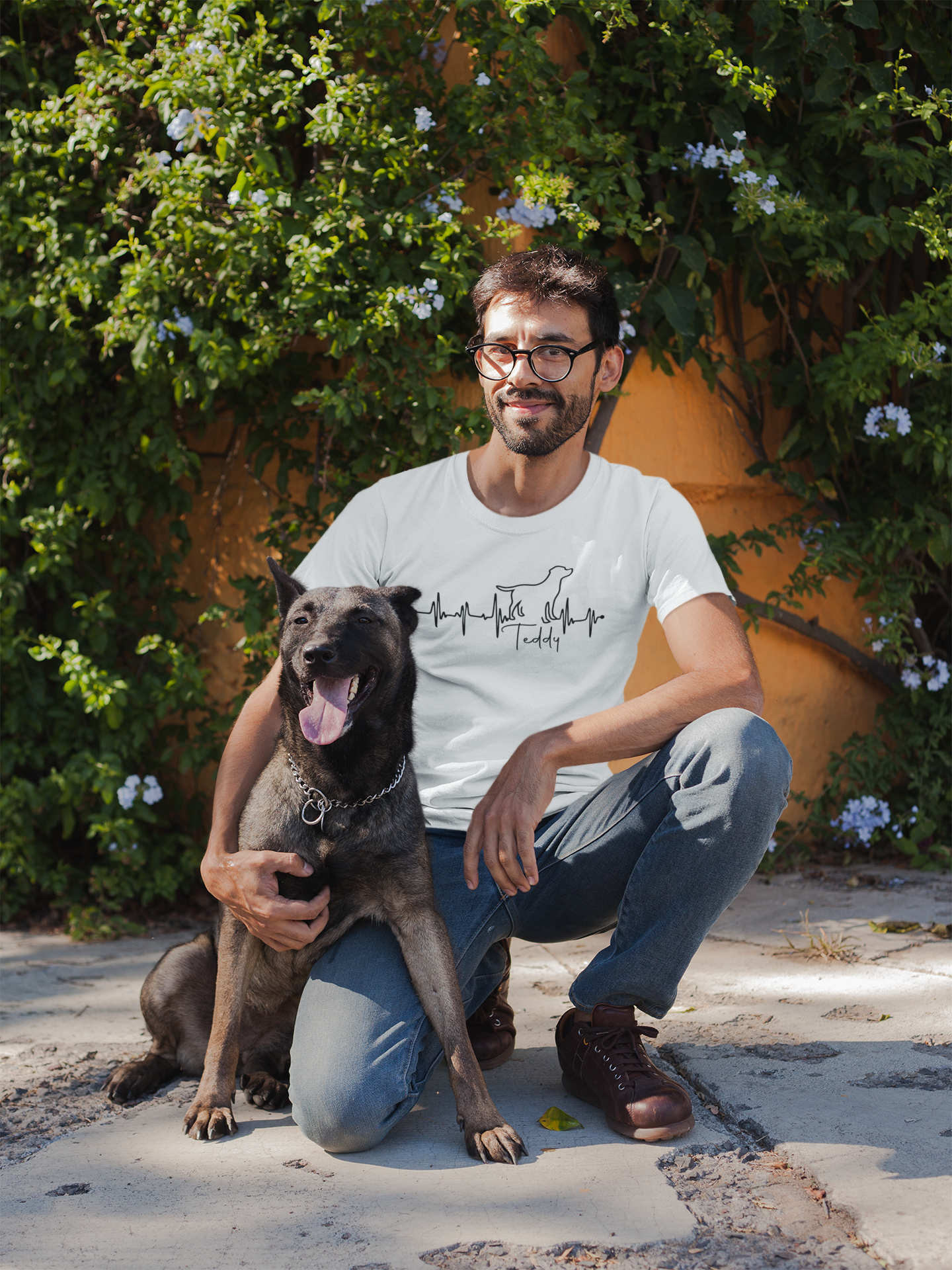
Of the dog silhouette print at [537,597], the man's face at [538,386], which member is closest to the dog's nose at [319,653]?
the dog silhouette print at [537,597]

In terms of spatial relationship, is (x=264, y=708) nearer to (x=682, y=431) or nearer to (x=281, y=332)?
(x=281, y=332)

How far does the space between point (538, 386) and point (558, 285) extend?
0.84 feet

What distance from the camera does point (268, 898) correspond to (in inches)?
87.2

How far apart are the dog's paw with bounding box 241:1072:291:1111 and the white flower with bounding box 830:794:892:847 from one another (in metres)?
2.79

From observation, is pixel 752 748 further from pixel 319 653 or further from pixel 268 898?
pixel 268 898

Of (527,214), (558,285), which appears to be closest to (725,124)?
(527,214)

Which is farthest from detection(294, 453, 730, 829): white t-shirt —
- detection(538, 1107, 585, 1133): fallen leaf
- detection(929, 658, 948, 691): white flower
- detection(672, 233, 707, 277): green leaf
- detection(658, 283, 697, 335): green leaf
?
detection(929, 658, 948, 691): white flower

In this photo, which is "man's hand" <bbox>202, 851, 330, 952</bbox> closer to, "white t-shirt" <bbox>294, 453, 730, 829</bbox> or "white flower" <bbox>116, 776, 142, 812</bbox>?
"white t-shirt" <bbox>294, 453, 730, 829</bbox>

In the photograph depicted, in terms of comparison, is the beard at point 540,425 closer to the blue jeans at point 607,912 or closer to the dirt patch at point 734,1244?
the blue jeans at point 607,912

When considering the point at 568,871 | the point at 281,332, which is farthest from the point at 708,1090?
the point at 281,332

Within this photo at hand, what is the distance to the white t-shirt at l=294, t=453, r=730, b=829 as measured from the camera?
254cm

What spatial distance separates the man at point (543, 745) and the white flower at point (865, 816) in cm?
217

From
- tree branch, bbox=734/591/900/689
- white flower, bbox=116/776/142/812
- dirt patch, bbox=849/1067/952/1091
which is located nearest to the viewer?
dirt patch, bbox=849/1067/952/1091

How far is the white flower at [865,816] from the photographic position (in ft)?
14.4
